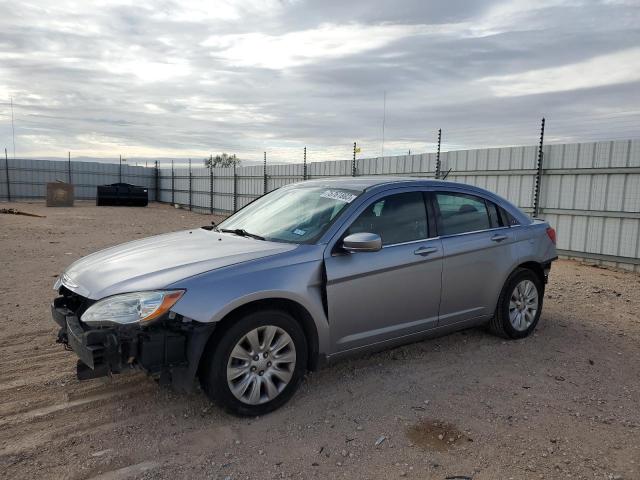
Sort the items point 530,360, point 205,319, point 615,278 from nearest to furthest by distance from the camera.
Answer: point 205,319 → point 530,360 → point 615,278

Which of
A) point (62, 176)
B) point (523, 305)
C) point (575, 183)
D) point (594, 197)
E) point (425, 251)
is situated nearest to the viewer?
point (425, 251)

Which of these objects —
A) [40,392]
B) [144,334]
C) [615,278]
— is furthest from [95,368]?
A: [615,278]

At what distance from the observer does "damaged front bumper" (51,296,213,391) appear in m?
2.98

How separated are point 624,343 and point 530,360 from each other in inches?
51.2

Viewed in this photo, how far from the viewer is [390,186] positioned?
422 cm

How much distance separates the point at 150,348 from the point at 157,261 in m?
0.77

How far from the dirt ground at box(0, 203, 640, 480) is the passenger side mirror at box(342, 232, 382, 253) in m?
1.12

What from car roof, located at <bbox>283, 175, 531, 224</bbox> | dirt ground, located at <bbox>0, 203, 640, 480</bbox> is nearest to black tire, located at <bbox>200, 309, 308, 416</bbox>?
dirt ground, located at <bbox>0, 203, 640, 480</bbox>

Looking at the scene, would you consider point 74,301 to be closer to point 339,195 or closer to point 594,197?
point 339,195

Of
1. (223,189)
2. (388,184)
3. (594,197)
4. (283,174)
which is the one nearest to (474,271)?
(388,184)

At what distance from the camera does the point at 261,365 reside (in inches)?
131

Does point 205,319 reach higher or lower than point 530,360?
higher

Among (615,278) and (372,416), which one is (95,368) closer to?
(372,416)

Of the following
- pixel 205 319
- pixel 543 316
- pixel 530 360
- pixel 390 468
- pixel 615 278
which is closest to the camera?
→ pixel 390 468
